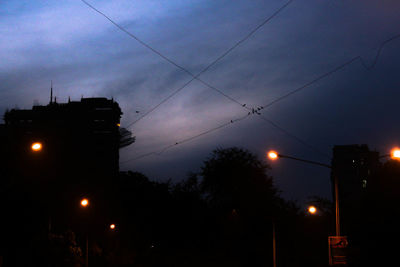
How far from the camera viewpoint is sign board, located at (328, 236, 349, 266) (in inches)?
730

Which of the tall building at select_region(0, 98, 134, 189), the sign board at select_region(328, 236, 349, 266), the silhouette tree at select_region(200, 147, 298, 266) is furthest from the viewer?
the tall building at select_region(0, 98, 134, 189)

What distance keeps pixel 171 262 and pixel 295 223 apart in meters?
17.3

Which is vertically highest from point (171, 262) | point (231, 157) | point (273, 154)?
point (231, 157)

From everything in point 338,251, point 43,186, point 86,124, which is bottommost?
point 338,251

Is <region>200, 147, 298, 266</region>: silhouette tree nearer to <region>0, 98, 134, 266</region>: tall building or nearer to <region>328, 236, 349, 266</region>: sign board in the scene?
<region>0, 98, 134, 266</region>: tall building

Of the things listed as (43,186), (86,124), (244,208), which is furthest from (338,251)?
(86,124)

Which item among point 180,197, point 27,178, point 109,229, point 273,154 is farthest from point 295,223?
point 273,154

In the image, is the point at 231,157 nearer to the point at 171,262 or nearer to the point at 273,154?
the point at 171,262

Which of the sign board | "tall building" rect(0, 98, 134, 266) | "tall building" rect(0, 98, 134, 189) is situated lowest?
the sign board

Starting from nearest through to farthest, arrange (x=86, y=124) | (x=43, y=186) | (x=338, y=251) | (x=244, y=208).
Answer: (x=338, y=251) → (x=43, y=186) → (x=244, y=208) → (x=86, y=124)

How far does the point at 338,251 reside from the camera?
18.7 m

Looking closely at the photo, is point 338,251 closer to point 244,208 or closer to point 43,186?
point 43,186

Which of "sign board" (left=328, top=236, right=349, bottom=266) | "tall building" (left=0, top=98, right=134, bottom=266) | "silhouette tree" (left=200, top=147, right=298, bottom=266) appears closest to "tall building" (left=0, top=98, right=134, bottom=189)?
"tall building" (left=0, top=98, right=134, bottom=266)

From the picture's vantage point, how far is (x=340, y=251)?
18.6 m
